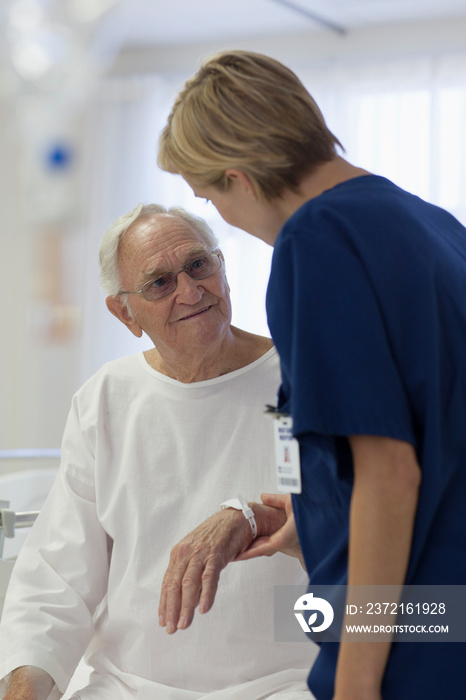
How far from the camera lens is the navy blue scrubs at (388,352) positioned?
88 cm

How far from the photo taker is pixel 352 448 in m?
0.89

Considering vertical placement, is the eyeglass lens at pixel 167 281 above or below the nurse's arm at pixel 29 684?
above

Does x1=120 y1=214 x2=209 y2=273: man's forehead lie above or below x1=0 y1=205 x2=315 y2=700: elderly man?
above

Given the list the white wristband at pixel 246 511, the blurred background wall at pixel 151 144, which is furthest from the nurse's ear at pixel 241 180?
the blurred background wall at pixel 151 144

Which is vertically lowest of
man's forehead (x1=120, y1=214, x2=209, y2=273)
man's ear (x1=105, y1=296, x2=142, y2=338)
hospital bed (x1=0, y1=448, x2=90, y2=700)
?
hospital bed (x1=0, y1=448, x2=90, y2=700)

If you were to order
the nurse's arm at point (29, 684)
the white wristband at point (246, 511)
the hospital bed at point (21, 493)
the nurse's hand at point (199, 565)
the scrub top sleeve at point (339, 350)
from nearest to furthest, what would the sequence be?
the scrub top sleeve at point (339, 350) < the nurse's hand at point (199, 565) < the white wristband at point (246, 511) < the nurse's arm at point (29, 684) < the hospital bed at point (21, 493)

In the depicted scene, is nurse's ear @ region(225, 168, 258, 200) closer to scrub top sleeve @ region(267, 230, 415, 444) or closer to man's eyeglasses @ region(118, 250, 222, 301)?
scrub top sleeve @ region(267, 230, 415, 444)

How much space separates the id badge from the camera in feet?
3.23

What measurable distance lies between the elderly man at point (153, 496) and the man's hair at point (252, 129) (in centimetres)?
74

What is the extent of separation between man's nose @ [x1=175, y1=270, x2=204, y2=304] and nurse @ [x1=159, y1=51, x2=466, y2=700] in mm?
719

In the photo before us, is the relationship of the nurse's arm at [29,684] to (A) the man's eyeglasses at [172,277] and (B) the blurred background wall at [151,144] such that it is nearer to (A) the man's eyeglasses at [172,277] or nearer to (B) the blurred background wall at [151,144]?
(A) the man's eyeglasses at [172,277]

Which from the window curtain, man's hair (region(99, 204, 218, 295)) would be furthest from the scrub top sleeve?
the window curtain

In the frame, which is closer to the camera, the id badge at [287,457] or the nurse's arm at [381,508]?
the nurse's arm at [381,508]

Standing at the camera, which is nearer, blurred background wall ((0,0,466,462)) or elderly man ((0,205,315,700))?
elderly man ((0,205,315,700))
